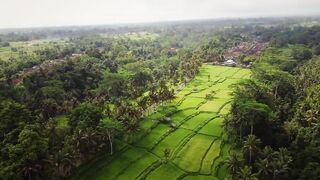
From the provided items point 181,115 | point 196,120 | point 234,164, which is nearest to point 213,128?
point 196,120

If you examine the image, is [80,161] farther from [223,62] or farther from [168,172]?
[223,62]

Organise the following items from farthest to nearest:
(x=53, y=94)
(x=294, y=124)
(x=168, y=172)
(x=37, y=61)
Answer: (x=37, y=61) < (x=53, y=94) < (x=294, y=124) < (x=168, y=172)

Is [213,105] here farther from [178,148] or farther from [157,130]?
[178,148]

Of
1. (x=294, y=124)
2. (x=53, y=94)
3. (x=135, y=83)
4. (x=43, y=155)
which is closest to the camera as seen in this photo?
(x=43, y=155)

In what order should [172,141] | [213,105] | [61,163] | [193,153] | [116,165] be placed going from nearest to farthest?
[61,163], [116,165], [193,153], [172,141], [213,105]

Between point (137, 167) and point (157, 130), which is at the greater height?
point (157, 130)

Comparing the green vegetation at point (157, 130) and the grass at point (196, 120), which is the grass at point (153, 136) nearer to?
the green vegetation at point (157, 130)

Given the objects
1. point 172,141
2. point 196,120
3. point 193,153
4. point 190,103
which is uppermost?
point 190,103

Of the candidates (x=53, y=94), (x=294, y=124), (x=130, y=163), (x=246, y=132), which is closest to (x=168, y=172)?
(x=130, y=163)

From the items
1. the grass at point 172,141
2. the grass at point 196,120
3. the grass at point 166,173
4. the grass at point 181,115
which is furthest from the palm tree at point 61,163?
the grass at point 181,115
